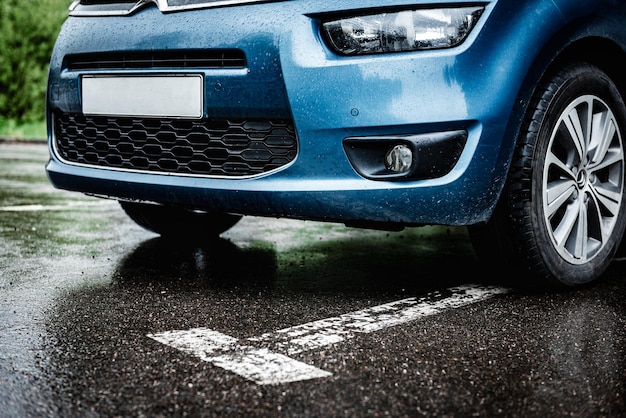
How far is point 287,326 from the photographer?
106 inches

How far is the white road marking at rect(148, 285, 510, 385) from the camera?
7.41 ft

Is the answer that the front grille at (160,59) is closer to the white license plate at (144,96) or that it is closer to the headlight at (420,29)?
the white license plate at (144,96)

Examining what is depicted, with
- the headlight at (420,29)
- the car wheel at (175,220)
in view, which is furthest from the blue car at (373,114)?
the car wheel at (175,220)

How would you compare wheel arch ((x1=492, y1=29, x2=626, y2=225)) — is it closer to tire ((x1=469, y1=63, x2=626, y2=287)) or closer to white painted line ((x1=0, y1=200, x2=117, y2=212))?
tire ((x1=469, y1=63, x2=626, y2=287))

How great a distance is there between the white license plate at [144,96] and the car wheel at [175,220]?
960mm

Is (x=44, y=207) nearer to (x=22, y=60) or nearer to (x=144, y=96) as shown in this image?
(x=144, y=96)

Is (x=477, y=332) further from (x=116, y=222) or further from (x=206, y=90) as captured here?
(x=116, y=222)

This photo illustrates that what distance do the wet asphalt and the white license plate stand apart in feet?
2.19

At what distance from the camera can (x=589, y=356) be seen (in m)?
2.46

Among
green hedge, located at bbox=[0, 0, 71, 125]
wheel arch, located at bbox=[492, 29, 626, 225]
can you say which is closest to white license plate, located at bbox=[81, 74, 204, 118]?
wheel arch, located at bbox=[492, 29, 626, 225]

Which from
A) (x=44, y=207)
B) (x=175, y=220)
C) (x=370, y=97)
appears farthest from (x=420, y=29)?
(x=44, y=207)

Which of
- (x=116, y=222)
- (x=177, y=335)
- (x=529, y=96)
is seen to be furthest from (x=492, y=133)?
(x=116, y=222)

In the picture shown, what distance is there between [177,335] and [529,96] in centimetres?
142

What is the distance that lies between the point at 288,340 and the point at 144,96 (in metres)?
1.14
